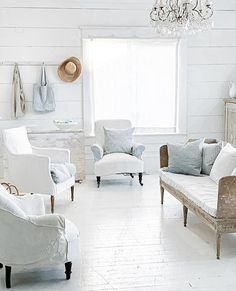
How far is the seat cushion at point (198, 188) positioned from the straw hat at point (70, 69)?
2436 mm

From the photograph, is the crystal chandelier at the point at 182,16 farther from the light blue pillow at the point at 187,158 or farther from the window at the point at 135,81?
the window at the point at 135,81

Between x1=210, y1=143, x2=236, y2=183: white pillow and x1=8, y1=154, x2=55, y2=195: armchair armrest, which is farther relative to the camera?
x1=8, y1=154, x2=55, y2=195: armchair armrest

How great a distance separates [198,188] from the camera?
443 centimetres

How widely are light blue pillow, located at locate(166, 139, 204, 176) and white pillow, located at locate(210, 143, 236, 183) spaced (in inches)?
10.7

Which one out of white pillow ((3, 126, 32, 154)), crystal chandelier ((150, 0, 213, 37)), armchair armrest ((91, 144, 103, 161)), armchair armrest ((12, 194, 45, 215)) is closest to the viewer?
armchair armrest ((12, 194, 45, 215))

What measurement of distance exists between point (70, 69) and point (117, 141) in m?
1.32

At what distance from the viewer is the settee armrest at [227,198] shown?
3.67 m

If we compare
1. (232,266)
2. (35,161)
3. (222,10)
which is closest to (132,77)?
(222,10)

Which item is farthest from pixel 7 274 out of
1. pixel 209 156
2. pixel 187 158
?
pixel 209 156

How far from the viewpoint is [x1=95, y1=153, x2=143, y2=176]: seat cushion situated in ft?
20.5

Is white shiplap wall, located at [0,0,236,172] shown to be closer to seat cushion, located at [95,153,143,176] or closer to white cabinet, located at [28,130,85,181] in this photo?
white cabinet, located at [28,130,85,181]

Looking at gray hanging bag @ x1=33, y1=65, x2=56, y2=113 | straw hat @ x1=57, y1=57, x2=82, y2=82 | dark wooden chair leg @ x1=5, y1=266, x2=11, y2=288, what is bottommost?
dark wooden chair leg @ x1=5, y1=266, x2=11, y2=288

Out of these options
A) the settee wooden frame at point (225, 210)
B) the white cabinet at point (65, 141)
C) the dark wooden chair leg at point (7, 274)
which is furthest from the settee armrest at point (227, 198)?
the white cabinet at point (65, 141)

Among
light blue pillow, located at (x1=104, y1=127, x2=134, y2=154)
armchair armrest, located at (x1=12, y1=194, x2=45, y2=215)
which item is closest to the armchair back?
light blue pillow, located at (x1=104, y1=127, x2=134, y2=154)
